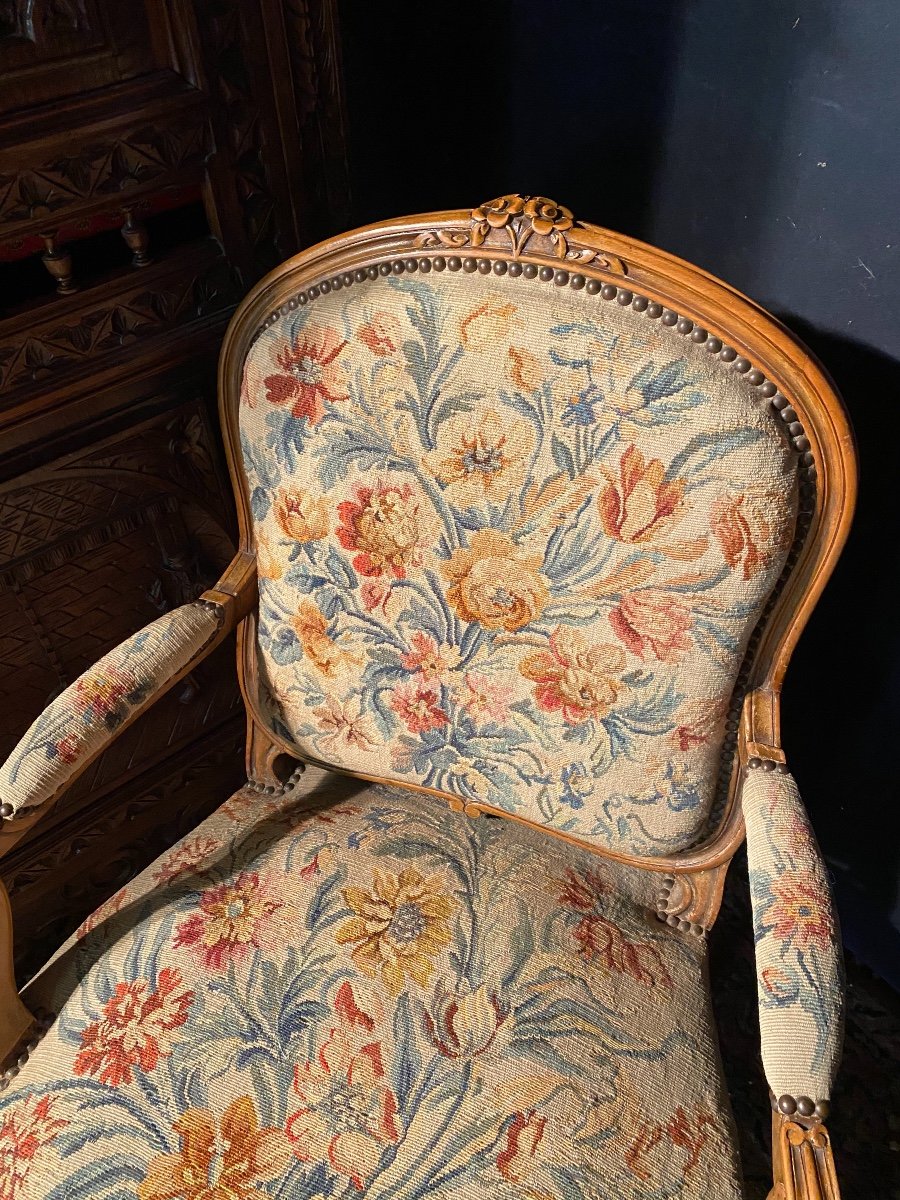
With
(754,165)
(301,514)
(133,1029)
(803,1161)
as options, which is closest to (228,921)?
(133,1029)

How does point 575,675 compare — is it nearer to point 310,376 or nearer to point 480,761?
point 480,761

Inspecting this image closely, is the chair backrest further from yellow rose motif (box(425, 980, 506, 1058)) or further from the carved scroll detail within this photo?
yellow rose motif (box(425, 980, 506, 1058))

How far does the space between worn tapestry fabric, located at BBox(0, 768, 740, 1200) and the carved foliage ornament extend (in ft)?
1.53

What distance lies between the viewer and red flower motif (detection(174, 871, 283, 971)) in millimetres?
695

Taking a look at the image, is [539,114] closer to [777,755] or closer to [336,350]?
[336,350]

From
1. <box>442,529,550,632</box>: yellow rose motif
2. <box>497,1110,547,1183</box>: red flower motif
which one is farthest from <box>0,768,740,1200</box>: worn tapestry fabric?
<box>442,529,550,632</box>: yellow rose motif

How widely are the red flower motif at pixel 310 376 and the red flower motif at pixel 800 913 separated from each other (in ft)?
1.44

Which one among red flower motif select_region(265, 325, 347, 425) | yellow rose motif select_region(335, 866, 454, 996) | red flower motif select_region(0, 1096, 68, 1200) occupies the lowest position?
red flower motif select_region(0, 1096, 68, 1200)

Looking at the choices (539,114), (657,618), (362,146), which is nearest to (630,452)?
(657,618)

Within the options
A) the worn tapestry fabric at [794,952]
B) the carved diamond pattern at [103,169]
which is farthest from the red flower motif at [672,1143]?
the carved diamond pattern at [103,169]

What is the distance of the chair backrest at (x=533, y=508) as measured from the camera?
55 centimetres

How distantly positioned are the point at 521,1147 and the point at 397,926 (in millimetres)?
173

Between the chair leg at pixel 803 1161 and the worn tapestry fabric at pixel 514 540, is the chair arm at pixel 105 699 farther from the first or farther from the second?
the chair leg at pixel 803 1161

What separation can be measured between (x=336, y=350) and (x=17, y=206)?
26 cm
